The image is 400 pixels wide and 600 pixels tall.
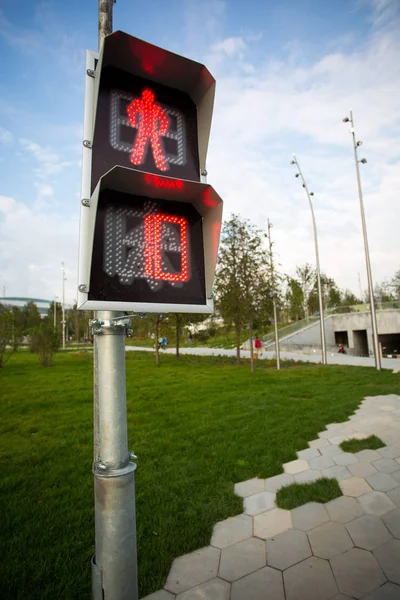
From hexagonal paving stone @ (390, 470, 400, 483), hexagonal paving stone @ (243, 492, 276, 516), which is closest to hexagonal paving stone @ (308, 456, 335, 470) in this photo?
hexagonal paving stone @ (390, 470, 400, 483)

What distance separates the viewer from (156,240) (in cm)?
176

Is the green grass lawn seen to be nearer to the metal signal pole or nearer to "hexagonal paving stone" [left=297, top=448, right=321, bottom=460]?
"hexagonal paving stone" [left=297, top=448, right=321, bottom=460]

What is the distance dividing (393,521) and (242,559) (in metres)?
1.52

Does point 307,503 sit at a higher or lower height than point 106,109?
lower

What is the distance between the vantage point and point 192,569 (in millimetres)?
2742

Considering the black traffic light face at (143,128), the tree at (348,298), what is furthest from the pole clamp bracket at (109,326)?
the tree at (348,298)

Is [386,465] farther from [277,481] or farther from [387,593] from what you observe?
[387,593]

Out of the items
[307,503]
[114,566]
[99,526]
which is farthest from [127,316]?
[307,503]

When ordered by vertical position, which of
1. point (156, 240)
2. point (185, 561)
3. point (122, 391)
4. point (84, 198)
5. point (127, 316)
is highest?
point (84, 198)

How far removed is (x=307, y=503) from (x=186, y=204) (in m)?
3.46

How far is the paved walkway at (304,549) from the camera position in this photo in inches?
98.7

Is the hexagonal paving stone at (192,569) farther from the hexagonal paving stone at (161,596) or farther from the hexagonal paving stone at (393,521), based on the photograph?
the hexagonal paving stone at (393,521)

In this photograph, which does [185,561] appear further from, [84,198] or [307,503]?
[84,198]

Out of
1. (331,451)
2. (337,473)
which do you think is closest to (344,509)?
(337,473)
